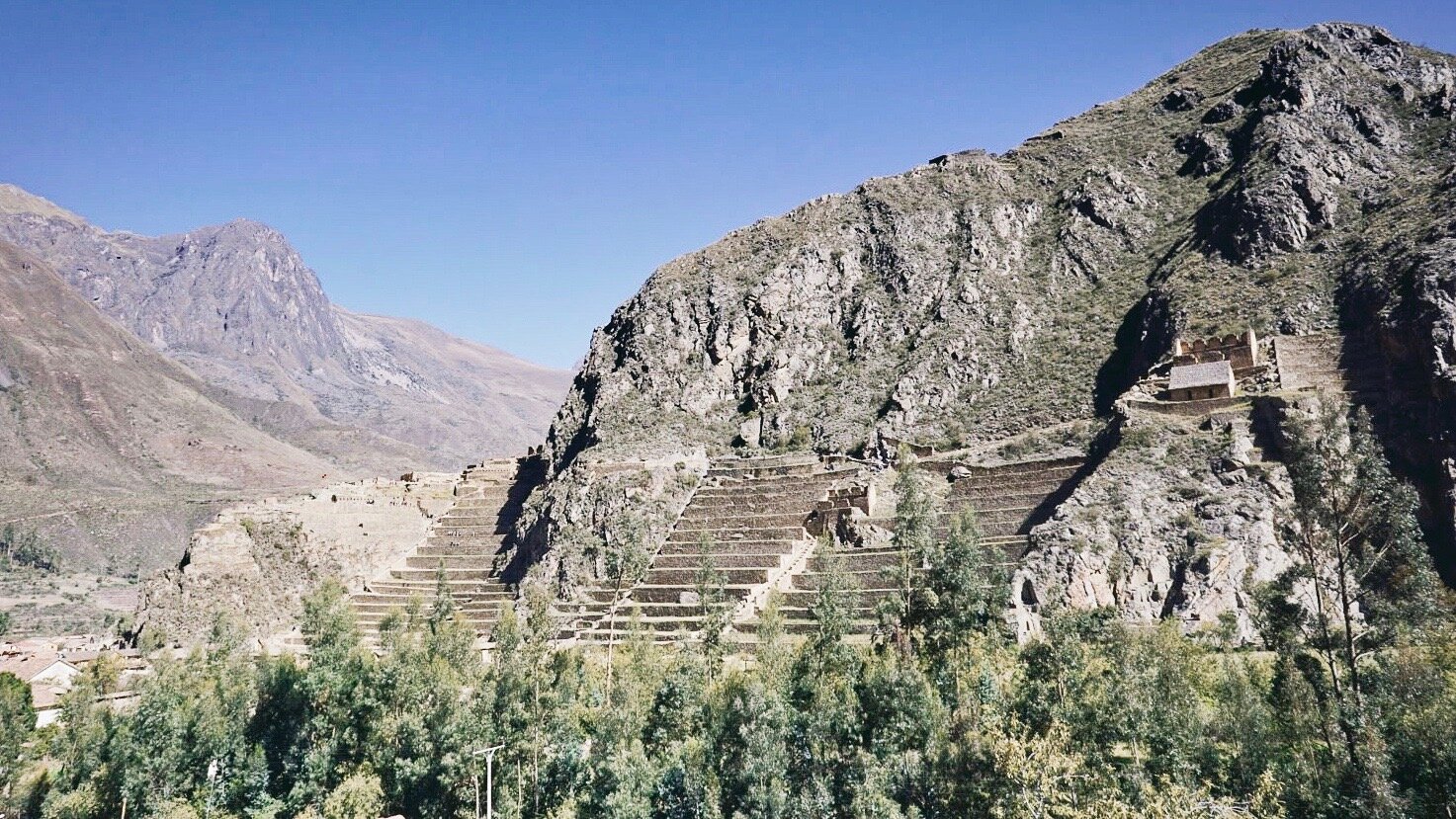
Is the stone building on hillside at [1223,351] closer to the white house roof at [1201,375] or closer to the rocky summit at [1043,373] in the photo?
the rocky summit at [1043,373]

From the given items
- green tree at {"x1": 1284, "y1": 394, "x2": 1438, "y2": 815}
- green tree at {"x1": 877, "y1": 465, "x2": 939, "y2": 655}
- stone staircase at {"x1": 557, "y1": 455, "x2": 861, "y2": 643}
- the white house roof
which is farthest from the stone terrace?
green tree at {"x1": 1284, "y1": 394, "x2": 1438, "y2": 815}

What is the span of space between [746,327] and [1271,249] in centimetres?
4542

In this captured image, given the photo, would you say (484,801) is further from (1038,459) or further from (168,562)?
(168,562)

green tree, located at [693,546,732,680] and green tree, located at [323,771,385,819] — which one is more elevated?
green tree, located at [693,546,732,680]

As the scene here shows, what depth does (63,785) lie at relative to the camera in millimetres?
34594

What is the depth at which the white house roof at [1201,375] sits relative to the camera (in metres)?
51.3

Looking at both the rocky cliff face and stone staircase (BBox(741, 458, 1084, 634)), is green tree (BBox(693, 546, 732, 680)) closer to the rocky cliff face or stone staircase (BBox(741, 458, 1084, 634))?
stone staircase (BBox(741, 458, 1084, 634))

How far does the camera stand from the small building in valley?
2009 inches

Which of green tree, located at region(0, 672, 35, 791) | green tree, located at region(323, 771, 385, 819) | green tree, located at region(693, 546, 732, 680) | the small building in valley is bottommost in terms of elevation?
green tree, located at region(323, 771, 385, 819)

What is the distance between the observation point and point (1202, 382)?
51.7m

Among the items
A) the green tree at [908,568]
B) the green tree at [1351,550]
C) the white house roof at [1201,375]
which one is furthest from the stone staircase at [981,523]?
the green tree at [1351,550]

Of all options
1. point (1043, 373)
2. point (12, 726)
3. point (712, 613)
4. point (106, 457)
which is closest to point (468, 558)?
point (712, 613)

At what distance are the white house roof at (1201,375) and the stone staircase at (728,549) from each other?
21.6 meters

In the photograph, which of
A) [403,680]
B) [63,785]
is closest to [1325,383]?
[403,680]
